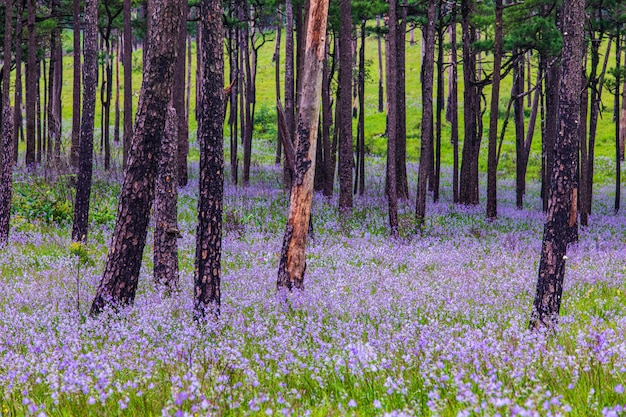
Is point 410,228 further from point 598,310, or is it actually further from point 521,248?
point 598,310

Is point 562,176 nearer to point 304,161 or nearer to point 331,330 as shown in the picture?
point 331,330

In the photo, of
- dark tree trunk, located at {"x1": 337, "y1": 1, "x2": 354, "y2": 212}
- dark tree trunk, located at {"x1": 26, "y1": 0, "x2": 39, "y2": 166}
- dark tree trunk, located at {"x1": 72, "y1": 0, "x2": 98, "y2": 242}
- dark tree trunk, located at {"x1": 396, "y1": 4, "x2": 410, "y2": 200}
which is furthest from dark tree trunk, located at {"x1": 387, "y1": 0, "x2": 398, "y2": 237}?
dark tree trunk, located at {"x1": 26, "y1": 0, "x2": 39, "y2": 166}

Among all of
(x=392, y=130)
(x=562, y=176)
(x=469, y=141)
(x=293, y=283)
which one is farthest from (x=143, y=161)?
(x=469, y=141)

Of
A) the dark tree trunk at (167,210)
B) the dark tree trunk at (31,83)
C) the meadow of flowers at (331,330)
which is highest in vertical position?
the dark tree trunk at (31,83)

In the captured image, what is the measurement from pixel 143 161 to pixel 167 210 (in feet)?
5.59

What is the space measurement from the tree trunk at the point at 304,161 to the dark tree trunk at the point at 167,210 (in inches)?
65.8

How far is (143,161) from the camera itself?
6852 millimetres

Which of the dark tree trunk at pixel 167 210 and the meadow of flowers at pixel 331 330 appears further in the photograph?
the dark tree trunk at pixel 167 210

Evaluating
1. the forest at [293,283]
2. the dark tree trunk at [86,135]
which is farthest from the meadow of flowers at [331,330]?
the dark tree trunk at [86,135]

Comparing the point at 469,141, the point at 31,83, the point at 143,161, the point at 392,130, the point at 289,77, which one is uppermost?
the point at 289,77

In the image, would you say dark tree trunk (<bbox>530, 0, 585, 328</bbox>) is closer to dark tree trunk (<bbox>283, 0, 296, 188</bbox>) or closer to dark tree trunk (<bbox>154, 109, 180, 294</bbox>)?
dark tree trunk (<bbox>154, 109, 180, 294</bbox>)

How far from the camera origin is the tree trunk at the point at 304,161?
853 cm

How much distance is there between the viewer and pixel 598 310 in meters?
7.14

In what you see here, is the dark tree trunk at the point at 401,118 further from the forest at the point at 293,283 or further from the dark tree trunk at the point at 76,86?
the dark tree trunk at the point at 76,86
